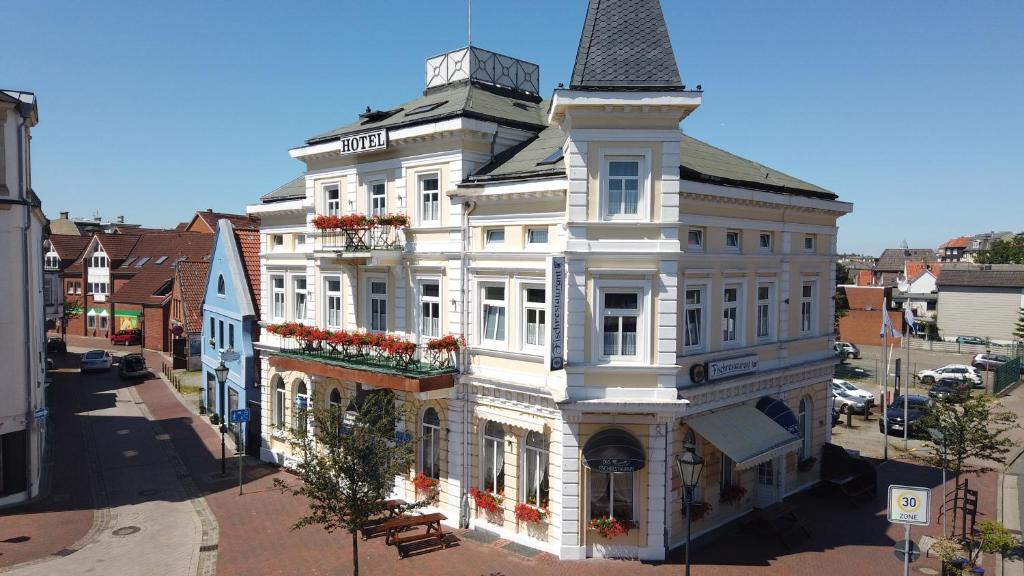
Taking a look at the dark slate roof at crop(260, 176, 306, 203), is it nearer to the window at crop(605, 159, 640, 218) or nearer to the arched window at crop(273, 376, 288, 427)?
the arched window at crop(273, 376, 288, 427)

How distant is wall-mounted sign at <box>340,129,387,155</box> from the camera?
69.6 feet

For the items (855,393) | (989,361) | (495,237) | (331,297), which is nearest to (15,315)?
(331,297)

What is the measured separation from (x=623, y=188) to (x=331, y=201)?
1147cm

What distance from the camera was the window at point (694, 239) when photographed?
1867cm

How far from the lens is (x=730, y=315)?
66.3 feet

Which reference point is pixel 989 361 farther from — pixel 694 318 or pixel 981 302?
pixel 694 318

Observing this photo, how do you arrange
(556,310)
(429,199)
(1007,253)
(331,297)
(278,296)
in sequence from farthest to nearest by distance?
(1007,253)
(278,296)
(331,297)
(429,199)
(556,310)

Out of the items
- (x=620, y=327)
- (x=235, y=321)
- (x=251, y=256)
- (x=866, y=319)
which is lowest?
(x=866, y=319)

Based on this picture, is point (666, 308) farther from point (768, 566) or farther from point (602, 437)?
point (768, 566)

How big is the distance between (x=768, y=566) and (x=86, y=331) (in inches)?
2613

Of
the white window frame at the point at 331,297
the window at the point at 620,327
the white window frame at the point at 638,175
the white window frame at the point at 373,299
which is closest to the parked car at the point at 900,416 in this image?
the window at the point at 620,327

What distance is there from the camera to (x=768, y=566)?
56.9 feet

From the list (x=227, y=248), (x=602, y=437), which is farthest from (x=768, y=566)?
(x=227, y=248)

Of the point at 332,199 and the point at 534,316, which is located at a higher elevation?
the point at 332,199
